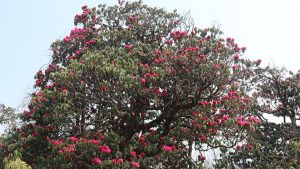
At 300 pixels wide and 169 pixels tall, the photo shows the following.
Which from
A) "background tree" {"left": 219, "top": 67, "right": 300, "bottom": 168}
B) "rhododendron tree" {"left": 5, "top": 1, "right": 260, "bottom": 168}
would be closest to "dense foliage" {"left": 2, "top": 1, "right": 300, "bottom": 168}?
"rhododendron tree" {"left": 5, "top": 1, "right": 260, "bottom": 168}

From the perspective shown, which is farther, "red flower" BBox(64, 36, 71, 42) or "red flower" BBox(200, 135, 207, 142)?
"red flower" BBox(64, 36, 71, 42)

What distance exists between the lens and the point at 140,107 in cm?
1190

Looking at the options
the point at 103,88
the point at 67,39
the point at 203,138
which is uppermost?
the point at 67,39

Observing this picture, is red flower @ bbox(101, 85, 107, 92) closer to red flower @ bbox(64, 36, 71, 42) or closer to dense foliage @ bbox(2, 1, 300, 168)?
dense foliage @ bbox(2, 1, 300, 168)

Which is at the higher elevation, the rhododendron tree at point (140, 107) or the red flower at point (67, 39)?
the red flower at point (67, 39)

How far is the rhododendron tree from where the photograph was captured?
10.6m

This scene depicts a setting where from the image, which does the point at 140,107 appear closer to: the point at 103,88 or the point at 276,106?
the point at 103,88

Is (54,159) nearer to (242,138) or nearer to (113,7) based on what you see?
(242,138)

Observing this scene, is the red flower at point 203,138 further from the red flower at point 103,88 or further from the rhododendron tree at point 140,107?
the red flower at point 103,88

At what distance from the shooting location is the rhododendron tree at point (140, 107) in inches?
416

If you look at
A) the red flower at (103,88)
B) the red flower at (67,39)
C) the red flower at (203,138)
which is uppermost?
the red flower at (67,39)

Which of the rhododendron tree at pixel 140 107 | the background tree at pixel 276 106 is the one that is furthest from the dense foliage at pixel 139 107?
the background tree at pixel 276 106

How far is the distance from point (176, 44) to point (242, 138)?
3633 mm

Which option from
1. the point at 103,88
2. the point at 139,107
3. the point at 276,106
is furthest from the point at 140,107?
the point at 276,106
